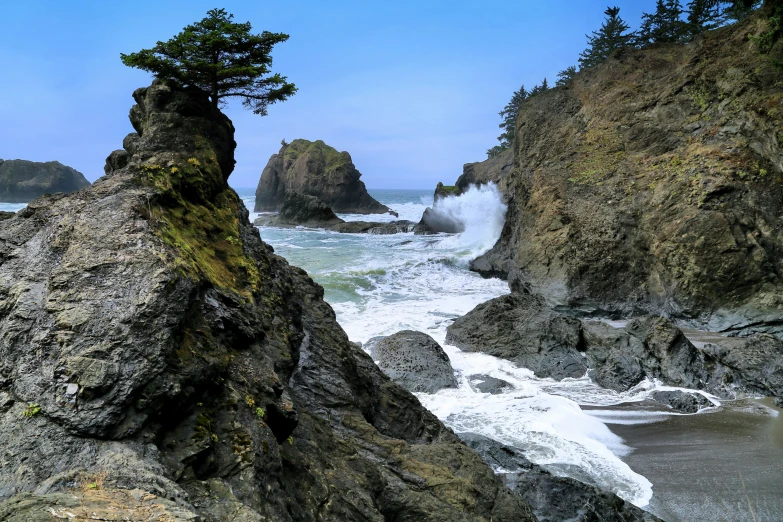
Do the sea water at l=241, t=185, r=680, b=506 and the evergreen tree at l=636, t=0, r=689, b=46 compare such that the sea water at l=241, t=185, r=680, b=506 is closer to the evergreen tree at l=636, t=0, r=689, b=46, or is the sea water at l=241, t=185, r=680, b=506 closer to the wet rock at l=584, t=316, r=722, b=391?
the wet rock at l=584, t=316, r=722, b=391

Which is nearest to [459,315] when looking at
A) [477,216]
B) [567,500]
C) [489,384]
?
[489,384]

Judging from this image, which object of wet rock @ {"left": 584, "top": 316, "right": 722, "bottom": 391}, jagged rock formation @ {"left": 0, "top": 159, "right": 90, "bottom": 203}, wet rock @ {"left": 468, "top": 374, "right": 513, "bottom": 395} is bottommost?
wet rock @ {"left": 468, "top": 374, "right": 513, "bottom": 395}

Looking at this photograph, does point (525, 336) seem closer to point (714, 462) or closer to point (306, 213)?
point (714, 462)

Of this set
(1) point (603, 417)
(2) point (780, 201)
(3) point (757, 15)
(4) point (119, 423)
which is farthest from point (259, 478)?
(3) point (757, 15)

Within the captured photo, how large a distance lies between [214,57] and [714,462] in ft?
32.9

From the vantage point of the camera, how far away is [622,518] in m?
5.09

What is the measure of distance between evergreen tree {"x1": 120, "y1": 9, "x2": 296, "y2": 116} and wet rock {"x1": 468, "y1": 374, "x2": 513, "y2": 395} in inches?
290

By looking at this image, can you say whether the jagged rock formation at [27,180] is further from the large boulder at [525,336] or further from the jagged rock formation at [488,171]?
the large boulder at [525,336]

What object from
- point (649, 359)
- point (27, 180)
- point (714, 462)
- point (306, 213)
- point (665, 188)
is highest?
point (27, 180)

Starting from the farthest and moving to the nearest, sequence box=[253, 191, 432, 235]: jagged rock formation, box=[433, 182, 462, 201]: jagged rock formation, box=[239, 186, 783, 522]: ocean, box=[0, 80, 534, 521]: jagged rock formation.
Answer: box=[433, 182, 462, 201]: jagged rock formation, box=[253, 191, 432, 235]: jagged rock formation, box=[239, 186, 783, 522]: ocean, box=[0, 80, 534, 521]: jagged rock formation

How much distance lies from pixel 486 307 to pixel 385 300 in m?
5.92

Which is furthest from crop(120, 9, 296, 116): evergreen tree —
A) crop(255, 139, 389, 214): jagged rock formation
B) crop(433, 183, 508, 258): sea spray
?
crop(255, 139, 389, 214): jagged rock formation

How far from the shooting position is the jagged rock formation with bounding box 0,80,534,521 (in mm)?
2514

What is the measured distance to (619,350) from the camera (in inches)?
427
